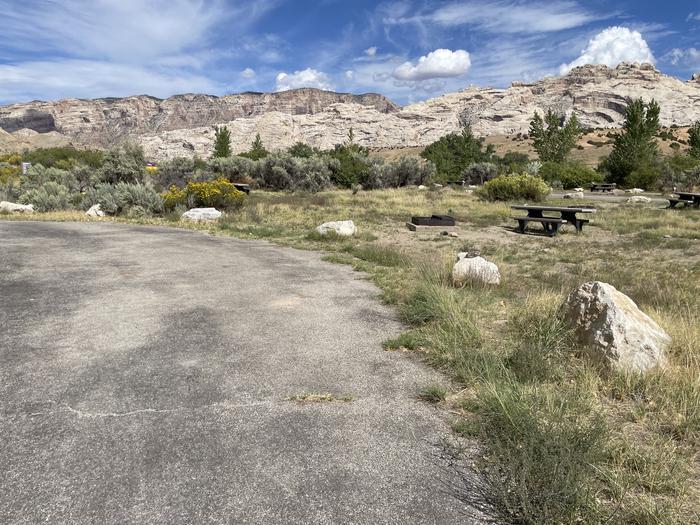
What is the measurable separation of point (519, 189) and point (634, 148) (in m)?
24.0

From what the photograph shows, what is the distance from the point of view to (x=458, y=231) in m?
14.2

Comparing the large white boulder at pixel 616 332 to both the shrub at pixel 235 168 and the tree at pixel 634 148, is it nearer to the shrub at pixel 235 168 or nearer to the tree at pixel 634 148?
the shrub at pixel 235 168

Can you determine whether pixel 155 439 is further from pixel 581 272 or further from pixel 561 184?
pixel 561 184

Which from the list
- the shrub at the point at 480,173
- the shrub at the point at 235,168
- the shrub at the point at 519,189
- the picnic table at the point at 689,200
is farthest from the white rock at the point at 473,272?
the shrub at the point at 480,173

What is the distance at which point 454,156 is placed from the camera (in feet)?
162

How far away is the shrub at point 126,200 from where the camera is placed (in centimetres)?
1576

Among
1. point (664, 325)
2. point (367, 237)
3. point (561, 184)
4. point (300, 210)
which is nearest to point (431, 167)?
point (561, 184)

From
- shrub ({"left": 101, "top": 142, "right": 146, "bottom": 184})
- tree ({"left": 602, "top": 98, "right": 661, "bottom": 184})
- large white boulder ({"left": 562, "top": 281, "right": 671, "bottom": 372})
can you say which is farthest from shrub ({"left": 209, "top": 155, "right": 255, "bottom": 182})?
tree ({"left": 602, "top": 98, "right": 661, "bottom": 184})

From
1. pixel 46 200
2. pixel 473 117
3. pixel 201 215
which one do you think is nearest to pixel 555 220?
pixel 201 215

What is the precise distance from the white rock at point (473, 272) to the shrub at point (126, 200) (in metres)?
12.9

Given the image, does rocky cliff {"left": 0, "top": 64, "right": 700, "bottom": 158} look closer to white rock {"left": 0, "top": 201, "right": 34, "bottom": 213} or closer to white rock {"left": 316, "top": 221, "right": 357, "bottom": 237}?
white rock {"left": 0, "top": 201, "right": 34, "bottom": 213}

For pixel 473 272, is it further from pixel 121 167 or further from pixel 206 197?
pixel 121 167

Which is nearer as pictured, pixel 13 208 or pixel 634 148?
pixel 13 208

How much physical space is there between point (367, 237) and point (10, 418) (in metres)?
9.62
